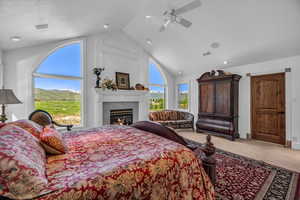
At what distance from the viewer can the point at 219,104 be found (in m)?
4.96

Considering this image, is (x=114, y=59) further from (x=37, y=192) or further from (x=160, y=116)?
(x=37, y=192)

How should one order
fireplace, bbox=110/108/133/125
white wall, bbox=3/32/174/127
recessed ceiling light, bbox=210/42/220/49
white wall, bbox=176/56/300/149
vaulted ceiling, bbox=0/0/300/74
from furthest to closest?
fireplace, bbox=110/108/133/125, recessed ceiling light, bbox=210/42/220/49, white wall, bbox=176/56/300/149, white wall, bbox=3/32/174/127, vaulted ceiling, bbox=0/0/300/74

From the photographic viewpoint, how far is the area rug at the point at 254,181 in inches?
72.6

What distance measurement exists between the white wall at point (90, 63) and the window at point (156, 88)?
0.42 meters

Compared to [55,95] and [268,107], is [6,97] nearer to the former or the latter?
[55,95]

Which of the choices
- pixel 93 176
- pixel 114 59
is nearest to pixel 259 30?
pixel 114 59

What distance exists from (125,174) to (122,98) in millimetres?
4205

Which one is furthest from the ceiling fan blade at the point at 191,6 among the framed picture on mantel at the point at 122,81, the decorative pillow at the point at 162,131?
the framed picture on mantel at the point at 122,81

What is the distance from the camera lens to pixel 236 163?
2750 millimetres

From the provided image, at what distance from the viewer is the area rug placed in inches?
72.6

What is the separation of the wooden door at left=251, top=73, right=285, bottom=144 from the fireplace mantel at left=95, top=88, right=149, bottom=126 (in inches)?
145

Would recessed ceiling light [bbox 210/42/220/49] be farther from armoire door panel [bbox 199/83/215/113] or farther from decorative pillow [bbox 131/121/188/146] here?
decorative pillow [bbox 131/121/188/146]

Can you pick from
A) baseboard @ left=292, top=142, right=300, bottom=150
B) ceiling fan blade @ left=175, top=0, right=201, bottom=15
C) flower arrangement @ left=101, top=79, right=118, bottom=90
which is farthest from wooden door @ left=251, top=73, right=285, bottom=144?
flower arrangement @ left=101, top=79, right=118, bottom=90

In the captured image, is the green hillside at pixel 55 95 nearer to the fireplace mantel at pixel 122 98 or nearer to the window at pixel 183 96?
the fireplace mantel at pixel 122 98
